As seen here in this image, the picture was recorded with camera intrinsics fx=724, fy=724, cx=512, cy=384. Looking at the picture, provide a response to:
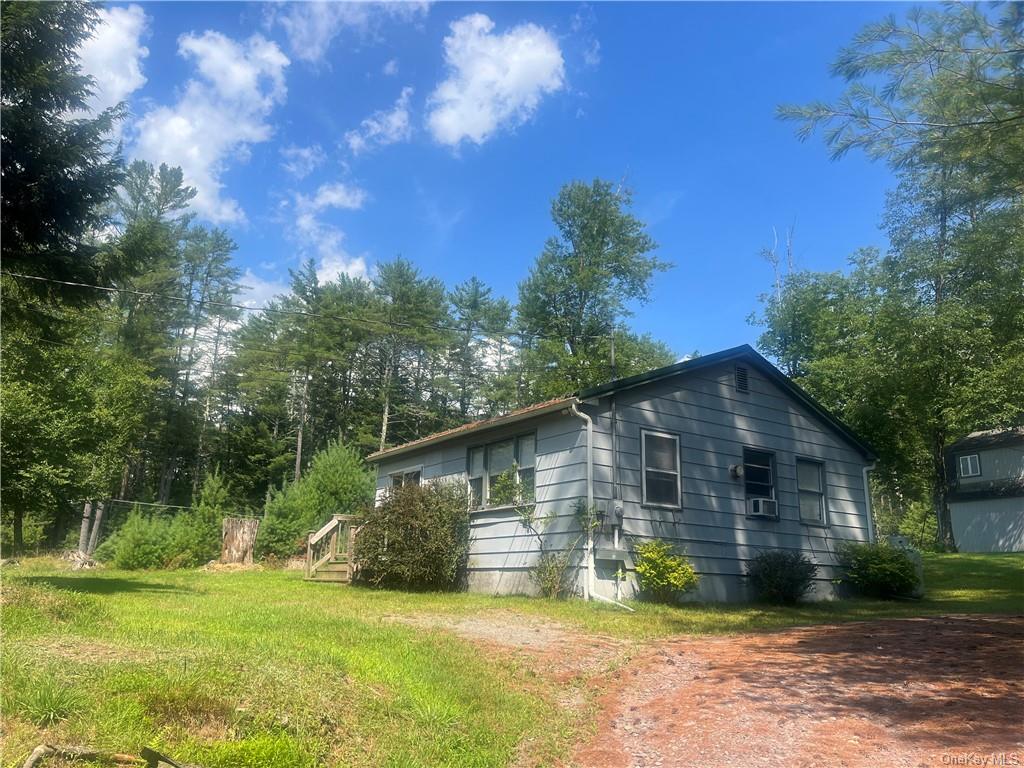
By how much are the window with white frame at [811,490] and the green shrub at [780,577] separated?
1515 mm

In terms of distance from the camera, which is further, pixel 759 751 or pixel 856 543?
pixel 856 543

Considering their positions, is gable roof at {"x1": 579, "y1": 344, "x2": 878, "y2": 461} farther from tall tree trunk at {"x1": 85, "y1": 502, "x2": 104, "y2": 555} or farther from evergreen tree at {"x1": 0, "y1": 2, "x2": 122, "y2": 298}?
tall tree trunk at {"x1": 85, "y1": 502, "x2": 104, "y2": 555}

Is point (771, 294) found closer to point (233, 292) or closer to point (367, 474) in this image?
point (367, 474)

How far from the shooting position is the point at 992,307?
15.8 metres

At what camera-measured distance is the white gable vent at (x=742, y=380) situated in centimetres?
1346

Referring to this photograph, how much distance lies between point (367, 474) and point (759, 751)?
20.6 metres

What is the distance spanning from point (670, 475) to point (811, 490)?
3665 mm

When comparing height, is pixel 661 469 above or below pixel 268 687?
Result: above

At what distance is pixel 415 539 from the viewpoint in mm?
12492

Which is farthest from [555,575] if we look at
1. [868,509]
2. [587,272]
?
[587,272]

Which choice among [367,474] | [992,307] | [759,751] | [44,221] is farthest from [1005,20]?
[367,474]

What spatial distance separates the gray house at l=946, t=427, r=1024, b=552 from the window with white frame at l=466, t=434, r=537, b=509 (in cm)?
2349

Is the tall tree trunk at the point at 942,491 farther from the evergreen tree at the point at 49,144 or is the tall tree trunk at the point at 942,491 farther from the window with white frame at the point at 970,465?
the evergreen tree at the point at 49,144

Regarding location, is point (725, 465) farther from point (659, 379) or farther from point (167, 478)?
point (167, 478)
